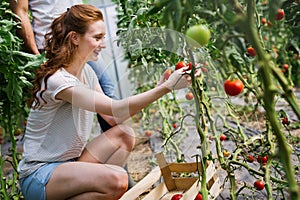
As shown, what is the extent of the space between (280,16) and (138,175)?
4.69 ft

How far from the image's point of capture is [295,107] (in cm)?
88

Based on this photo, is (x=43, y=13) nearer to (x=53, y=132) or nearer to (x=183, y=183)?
(x=53, y=132)

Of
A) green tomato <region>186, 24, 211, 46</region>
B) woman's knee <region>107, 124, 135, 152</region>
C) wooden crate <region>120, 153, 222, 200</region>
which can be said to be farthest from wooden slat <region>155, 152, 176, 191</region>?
green tomato <region>186, 24, 211, 46</region>

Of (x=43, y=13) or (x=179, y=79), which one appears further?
(x=43, y=13)

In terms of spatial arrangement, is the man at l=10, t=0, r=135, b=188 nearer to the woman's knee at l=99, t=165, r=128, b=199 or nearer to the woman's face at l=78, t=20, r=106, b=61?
the woman's face at l=78, t=20, r=106, b=61

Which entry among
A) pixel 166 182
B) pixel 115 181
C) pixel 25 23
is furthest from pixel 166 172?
pixel 25 23

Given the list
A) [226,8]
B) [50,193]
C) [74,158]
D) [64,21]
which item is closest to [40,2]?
[64,21]

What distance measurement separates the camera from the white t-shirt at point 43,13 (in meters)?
2.43

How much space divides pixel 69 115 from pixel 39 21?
79cm

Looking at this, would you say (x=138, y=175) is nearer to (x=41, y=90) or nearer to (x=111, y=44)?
(x=41, y=90)

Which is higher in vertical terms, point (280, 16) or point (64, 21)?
point (64, 21)

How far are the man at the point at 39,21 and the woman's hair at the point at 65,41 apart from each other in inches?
10.8

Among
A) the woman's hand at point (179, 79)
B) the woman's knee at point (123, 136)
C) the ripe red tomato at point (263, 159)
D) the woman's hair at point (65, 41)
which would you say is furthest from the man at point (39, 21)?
the ripe red tomato at point (263, 159)

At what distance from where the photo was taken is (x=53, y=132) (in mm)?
1906
